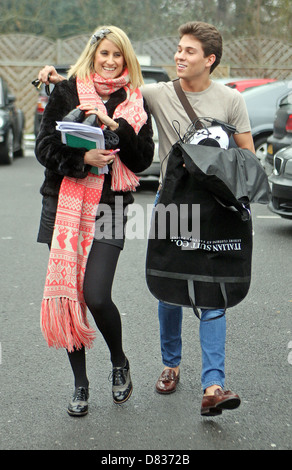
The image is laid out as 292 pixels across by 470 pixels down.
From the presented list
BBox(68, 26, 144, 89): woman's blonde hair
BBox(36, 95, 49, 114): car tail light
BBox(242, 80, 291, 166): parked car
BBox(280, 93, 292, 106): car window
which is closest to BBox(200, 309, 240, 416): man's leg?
BBox(68, 26, 144, 89): woman's blonde hair

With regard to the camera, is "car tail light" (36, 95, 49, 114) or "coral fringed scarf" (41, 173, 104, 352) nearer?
"coral fringed scarf" (41, 173, 104, 352)

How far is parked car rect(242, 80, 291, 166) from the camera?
13.2 metres

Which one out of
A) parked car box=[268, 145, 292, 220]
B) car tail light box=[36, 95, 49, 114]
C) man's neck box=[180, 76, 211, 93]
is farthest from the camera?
car tail light box=[36, 95, 49, 114]

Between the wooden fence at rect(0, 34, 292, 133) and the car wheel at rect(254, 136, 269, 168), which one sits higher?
the car wheel at rect(254, 136, 269, 168)

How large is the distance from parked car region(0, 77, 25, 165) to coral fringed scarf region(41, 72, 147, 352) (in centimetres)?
1167

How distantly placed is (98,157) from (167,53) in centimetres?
2073

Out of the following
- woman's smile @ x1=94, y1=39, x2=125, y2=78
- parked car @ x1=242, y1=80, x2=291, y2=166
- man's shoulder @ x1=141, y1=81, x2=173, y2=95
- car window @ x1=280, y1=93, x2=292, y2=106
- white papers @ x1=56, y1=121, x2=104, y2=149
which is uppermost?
woman's smile @ x1=94, y1=39, x2=125, y2=78

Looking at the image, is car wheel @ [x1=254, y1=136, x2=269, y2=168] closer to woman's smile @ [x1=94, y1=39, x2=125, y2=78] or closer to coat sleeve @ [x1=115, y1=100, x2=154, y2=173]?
coat sleeve @ [x1=115, y1=100, x2=154, y2=173]

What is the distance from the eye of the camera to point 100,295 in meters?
3.85

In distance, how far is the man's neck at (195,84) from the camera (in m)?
3.95

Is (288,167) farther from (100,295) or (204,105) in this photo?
(100,295)

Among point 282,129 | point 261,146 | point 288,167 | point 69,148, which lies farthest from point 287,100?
point 69,148

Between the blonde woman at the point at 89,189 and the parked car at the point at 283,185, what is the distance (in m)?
4.72

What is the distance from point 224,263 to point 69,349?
0.87 m
